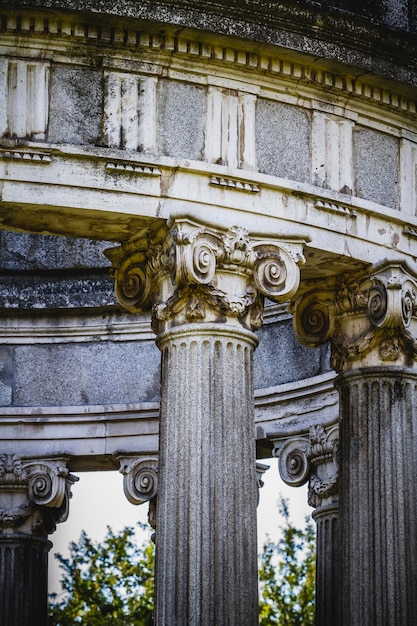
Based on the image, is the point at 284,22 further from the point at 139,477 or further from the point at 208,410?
the point at 139,477

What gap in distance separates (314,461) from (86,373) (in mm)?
7253

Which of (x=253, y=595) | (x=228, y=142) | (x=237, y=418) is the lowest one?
(x=253, y=595)

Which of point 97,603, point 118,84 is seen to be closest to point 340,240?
point 118,84

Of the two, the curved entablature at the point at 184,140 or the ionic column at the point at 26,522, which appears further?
the ionic column at the point at 26,522

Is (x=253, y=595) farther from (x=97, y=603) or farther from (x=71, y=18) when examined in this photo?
(x=97, y=603)

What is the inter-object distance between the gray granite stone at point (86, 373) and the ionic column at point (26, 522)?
2.08 m

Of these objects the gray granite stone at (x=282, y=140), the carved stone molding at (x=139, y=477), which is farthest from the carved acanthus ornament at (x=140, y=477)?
the gray granite stone at (x=282, y=140)

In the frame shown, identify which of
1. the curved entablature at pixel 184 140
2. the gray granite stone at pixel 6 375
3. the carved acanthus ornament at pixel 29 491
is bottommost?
the carved acanthus ornament at pixel 29 491

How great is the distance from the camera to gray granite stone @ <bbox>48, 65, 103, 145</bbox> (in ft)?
129

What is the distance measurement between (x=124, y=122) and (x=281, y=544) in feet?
160

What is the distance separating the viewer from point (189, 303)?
3906 cm

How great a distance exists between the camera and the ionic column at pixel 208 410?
37.5 m

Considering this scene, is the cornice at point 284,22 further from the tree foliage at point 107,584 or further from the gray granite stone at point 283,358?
the tree foliage at point 107,584

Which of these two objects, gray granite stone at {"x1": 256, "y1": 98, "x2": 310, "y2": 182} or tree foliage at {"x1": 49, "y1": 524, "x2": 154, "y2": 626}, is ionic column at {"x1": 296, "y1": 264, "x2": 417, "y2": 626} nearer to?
gray granite stone at {"x1": 256, "y1": 98, "x2": 310, "y2": 182}
